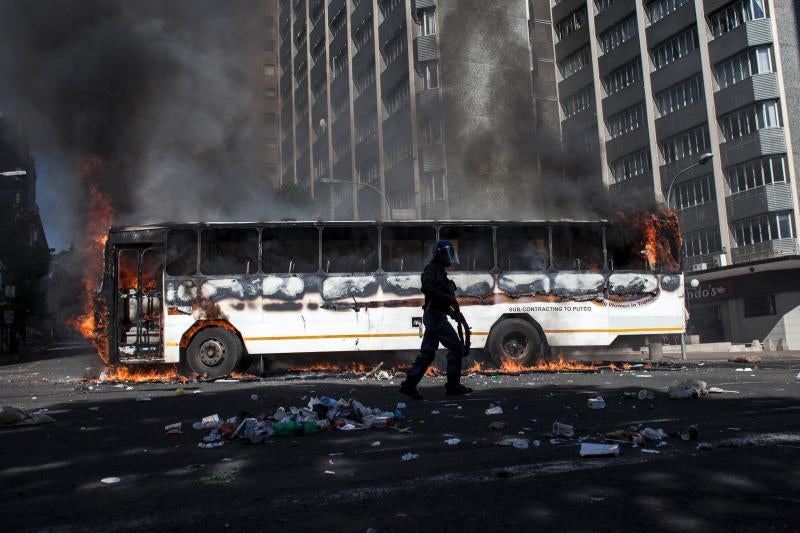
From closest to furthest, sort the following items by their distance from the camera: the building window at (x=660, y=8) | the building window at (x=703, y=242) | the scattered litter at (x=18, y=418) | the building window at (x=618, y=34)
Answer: the scattered litter at (x=18, y=418), the building window at (x=703, y=242), the building window at (x=660, y=8), the building window at (x=618, y=34)

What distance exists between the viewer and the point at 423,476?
387 centimetres

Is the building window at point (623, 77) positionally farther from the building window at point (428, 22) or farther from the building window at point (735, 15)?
the building window at point (428, 22)

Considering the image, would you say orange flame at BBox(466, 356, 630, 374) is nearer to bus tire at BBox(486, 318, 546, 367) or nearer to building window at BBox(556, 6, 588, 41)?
bus tire at BBox(486, 318, 546, 367)

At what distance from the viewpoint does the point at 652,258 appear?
12984 millimetres

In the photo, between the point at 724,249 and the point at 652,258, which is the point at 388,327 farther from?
the point at 724,249

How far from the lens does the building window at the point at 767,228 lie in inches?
1275

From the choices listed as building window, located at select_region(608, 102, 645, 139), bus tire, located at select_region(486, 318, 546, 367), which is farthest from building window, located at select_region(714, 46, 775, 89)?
bus tire, located at select_region(486, 318, 546, 367)

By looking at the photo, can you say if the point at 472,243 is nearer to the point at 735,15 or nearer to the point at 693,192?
the point at 693,192

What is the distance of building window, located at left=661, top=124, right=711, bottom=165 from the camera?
118ft

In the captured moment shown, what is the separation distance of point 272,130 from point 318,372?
50.9 ft

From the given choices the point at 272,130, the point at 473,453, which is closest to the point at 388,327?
the point at 473,453

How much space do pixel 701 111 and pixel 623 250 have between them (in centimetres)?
2682

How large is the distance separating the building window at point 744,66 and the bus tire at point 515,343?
28221mm

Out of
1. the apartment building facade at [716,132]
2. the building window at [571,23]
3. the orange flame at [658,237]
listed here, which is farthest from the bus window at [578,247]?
the building window at [571,23]
